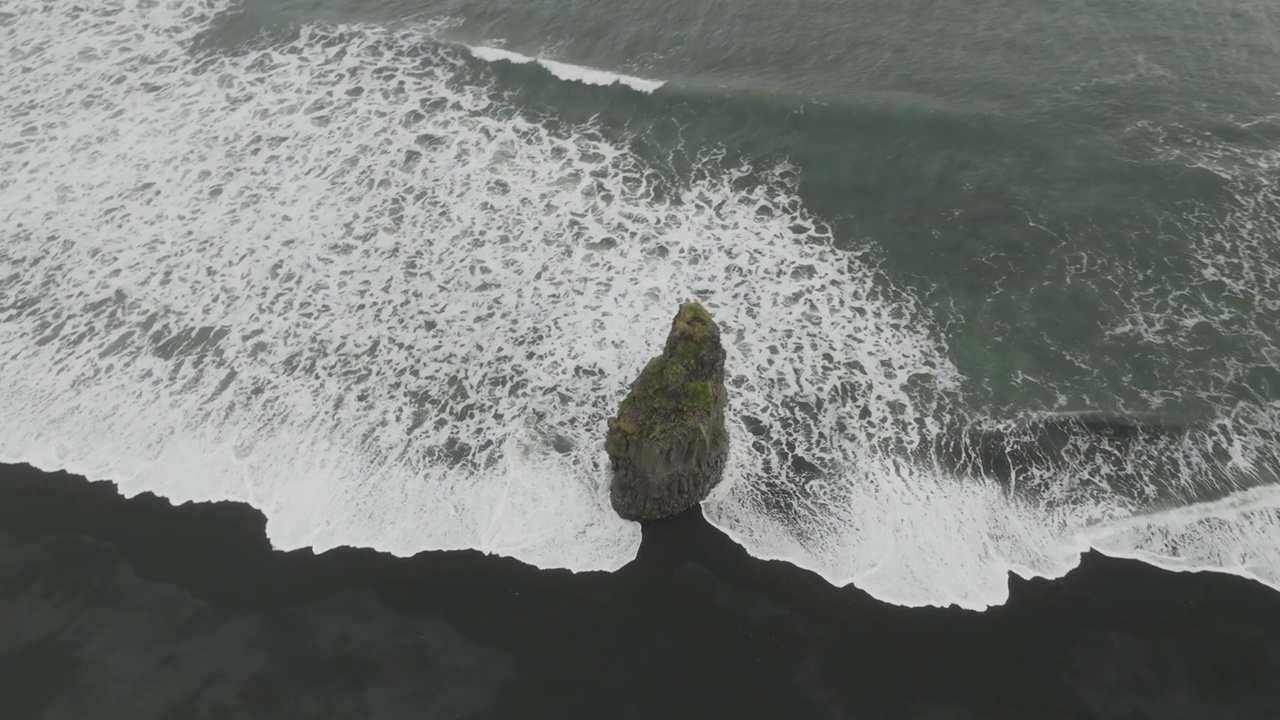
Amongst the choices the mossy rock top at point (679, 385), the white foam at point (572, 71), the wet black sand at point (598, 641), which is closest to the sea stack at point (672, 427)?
the mossy rock top at point (679, 385)

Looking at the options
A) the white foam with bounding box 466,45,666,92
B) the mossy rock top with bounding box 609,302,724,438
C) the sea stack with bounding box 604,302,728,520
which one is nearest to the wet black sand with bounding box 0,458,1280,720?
the sea stack with bounding box 604,302,728,520

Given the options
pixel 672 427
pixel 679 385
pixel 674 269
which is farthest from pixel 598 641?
pixel 674 269

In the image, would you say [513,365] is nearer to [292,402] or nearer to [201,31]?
[292,402]

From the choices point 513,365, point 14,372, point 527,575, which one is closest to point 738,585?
point 527,575

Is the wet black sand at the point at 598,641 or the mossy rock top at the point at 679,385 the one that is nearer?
the wet black sand at the point at 598,641

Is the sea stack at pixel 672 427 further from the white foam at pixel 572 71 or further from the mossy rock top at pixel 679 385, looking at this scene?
the white foam at pixel 572 71

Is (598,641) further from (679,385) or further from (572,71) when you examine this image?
(572,71)
